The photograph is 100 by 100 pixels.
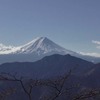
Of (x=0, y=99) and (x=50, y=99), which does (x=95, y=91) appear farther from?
(x=0, y=99)

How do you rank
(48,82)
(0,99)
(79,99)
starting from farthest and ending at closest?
(0,99) < (48,82) < (79,99)

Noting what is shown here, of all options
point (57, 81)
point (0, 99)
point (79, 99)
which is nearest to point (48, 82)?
point (57, 81)

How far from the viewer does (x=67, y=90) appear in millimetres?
16406

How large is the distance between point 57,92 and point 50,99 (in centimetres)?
65

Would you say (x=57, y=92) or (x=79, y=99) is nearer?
(x=79, y=99)

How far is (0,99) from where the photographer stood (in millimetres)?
18547

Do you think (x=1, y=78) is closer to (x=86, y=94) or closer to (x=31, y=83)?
(x=31, y=83)

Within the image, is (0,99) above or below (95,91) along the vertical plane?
below

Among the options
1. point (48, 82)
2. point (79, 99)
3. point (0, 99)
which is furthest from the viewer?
point (0, 99)

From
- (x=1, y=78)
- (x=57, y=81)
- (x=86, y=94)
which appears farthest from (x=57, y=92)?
(x=1, y=78)

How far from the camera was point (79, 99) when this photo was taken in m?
15.5

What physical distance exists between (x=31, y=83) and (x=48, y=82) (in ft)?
2.67

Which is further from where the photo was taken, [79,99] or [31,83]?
[31,83]

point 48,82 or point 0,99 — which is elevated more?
point 48,82
